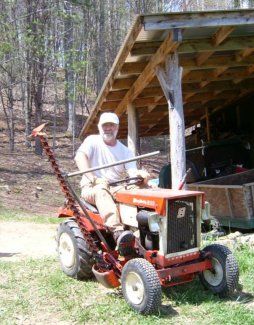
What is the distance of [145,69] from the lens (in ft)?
28.6

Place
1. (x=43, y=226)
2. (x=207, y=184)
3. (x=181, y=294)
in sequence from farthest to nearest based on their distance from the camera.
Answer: (x=43, y=226) < (x=207, y=184) < (x=181, y=294)

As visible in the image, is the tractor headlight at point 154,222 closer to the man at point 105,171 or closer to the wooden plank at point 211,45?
the man at point 105,171

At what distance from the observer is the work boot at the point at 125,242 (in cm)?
462

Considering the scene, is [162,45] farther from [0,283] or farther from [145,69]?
[0,283]

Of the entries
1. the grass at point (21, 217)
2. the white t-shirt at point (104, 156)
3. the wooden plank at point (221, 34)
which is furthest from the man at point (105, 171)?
the grass at point (21, 217)

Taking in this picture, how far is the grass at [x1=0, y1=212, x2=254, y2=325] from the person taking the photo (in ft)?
14.1

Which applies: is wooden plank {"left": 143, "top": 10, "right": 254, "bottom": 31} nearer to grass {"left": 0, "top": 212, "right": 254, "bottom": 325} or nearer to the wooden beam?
the wooden beam

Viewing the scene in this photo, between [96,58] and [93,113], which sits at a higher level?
[96,58]

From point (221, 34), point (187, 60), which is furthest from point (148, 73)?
point (221, 34)

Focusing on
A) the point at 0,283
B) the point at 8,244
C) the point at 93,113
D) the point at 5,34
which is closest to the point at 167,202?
the point at 0,283

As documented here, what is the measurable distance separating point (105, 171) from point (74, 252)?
38.2 inches

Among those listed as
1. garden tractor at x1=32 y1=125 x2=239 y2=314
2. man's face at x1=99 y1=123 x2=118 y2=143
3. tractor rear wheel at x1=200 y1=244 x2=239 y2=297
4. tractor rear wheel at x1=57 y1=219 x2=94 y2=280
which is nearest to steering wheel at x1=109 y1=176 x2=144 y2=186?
garden tractor at x1=32 y1=125 x2=239 y2=314

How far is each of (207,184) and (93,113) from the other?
12.8ft

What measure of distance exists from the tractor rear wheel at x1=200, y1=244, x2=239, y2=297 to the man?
876mm
